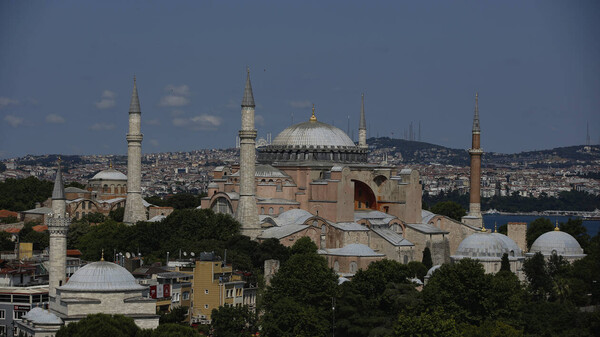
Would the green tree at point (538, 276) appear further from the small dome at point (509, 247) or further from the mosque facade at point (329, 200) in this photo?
the mosque facade at point (329, 200)

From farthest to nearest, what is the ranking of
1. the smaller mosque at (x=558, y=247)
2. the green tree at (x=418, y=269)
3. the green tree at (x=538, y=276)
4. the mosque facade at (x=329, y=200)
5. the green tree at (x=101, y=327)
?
the mosque facade at (x=329, y=200) → the smaller mosque at (x=558, y=247) → the green tree at (x=418, y=269) → the green tree at (x=538, y=276) → the green tree at (x=101, y=327)

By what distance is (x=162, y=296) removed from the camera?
3628 centimetres

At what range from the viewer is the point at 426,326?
31.8 metres

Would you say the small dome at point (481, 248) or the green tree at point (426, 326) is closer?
the green tree at point (426, 326)

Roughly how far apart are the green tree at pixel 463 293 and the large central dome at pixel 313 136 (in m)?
18.4

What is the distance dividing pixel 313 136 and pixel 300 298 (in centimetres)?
1761

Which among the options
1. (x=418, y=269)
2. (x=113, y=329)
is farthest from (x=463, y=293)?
(x=113, y=329)

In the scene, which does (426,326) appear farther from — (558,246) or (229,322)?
(558,246)

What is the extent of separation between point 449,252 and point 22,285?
63.4ft

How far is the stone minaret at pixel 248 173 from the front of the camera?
47.1 meters

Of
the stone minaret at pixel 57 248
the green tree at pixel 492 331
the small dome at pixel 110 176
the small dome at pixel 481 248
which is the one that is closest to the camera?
the green tree at pixel 492 331

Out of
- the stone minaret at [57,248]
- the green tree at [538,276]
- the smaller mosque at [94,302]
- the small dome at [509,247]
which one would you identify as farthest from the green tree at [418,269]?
the smaller mosque at [94,302]

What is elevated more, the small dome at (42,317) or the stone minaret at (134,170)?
the stone minaret at (134,170)

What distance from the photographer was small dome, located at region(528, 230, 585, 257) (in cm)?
4584
